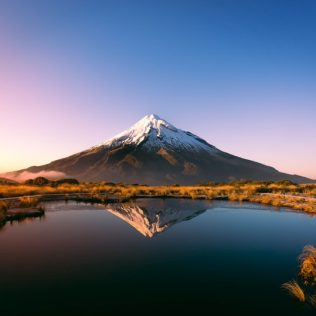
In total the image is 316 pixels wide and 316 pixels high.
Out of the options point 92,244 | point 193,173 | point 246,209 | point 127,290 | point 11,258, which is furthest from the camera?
point 193,173

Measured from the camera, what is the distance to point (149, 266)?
Result: 35.1 ft

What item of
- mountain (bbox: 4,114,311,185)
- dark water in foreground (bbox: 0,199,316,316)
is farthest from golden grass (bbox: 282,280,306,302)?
mountain (bbox: 4,114,311,185)

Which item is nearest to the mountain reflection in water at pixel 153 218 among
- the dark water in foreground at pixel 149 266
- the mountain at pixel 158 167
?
the dark water in foreground at pixel 149 266

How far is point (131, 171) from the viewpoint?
170 metres

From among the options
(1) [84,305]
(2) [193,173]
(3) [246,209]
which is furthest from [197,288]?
(2) [193,173]

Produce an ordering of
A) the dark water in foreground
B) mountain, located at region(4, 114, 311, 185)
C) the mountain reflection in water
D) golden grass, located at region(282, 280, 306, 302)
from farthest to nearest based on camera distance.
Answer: mountain, located at region(4, 114, 311, 185)
the mountain reflection in water
golden grass, located at region(282, 280, 306, 302)
the dark water in foreground

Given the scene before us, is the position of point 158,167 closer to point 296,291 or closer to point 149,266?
point 149,266

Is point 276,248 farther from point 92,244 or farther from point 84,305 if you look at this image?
point 84,305

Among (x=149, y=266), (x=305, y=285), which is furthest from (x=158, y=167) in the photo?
(x=305, y=285)

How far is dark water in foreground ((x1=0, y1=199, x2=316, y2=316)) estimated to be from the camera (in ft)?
25.4

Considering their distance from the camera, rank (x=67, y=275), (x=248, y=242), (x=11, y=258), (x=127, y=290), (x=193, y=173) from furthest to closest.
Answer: (x=193, y=173) < (x=248, y=242) < (x=11, y=258) < (x=67, y=275) < (x=127, y=290)

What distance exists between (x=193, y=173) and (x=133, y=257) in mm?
154050

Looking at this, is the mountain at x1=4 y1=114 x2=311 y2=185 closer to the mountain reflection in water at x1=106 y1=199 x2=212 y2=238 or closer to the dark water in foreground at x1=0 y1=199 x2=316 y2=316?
the mountain reflection in water at x1=106 y1=199 x2=212 y2=238

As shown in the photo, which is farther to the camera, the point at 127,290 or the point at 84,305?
the point at 127,290
